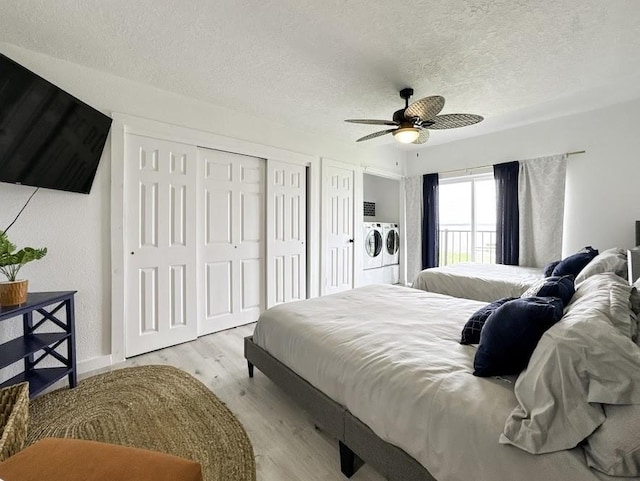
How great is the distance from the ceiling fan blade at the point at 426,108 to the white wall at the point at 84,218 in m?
2.14

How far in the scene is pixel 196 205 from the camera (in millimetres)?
2852

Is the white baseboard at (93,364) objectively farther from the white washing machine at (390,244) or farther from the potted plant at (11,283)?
the white washing machine at (390,244)

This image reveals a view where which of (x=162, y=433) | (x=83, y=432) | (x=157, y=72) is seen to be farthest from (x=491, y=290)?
(x=157, y=72)

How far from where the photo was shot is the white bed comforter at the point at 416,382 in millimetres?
847

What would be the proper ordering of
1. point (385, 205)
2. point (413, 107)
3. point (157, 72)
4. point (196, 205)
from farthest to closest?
point (385, 205), point (196, 205), point (157, 72), point (413, 107)

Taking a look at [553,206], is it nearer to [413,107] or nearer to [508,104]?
[508,104]

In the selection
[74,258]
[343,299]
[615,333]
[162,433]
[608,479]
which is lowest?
[162,433]

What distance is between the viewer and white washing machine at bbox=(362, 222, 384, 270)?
4730mm

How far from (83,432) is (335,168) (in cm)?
368

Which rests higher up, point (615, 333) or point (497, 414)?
point (615, 333)

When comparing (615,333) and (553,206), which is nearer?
(615,333)

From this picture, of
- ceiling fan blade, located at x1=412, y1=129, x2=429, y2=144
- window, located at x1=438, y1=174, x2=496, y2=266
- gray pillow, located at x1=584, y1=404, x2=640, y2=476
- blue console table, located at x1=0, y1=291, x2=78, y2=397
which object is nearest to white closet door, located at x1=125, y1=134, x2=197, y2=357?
blue console table, located at x1=0, y1=291, x2=78, y2=397

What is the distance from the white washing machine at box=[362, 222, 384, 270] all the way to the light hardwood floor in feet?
8.85

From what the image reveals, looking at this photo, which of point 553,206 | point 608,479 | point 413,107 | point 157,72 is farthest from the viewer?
point 553,206
